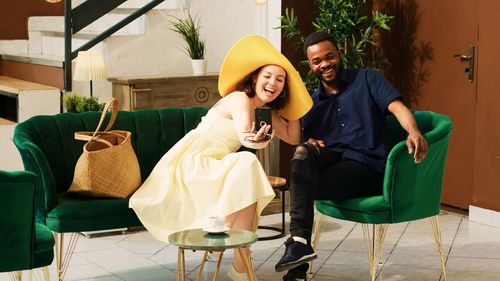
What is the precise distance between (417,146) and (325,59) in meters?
0.72

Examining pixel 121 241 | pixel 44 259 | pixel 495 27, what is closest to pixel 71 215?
pixel 44 259

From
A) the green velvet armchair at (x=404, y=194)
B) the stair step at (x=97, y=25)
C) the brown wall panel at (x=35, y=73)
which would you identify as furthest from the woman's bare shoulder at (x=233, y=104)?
the brown wall panel at (x=35, y=73)

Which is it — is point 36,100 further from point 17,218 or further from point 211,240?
point 211,240

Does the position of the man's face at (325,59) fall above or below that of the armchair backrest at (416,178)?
above

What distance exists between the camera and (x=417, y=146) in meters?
4.57

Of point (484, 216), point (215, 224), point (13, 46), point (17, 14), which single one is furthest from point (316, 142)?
point (17, 14)

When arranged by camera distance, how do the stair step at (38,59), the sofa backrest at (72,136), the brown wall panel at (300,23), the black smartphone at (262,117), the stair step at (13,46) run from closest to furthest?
the black smartphone at (262,117) < the sofa backrest at (72,136) < the stair step at (38,59) < the brown wall panel at (300,23) < the stair step at (13,46)

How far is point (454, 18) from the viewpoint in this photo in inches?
260

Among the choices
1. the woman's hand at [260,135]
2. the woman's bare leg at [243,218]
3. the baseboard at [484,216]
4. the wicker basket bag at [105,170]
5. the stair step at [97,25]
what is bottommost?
the baseboard at [484,216]

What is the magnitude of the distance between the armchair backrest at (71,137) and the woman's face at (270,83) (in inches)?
27.0

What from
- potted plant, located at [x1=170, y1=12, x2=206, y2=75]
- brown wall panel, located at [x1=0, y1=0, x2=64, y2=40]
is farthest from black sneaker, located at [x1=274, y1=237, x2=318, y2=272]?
brown wall panel, located at [x1=0, y1=0, x2=64, y2=40]

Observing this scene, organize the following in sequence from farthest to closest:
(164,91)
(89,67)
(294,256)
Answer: (164,91) → (89,67) → (294,256)

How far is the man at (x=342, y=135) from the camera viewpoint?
4.62 m

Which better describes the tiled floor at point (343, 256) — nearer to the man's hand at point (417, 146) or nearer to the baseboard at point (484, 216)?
the baseboard at point (484, 216)
